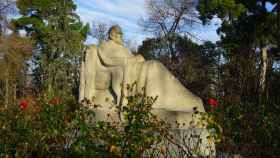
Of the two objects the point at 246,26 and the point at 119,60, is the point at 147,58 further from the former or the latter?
the point at 119,60

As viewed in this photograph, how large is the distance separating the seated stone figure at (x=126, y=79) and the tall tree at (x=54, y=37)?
20.1 meters

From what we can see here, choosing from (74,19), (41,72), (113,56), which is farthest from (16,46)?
(113,56)

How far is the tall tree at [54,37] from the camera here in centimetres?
2870

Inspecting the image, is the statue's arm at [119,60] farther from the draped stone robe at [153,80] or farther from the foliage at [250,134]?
the foliage at [250,134]

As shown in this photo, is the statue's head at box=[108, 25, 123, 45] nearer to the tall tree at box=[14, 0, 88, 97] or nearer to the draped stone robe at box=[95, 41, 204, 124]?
the draped stone robe at box=[95, 41, 204, 124]

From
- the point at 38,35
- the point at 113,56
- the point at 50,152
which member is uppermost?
the point at 38,35

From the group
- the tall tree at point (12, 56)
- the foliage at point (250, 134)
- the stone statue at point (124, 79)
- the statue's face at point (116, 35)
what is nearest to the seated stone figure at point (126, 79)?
the stone statue at point (124, 79)

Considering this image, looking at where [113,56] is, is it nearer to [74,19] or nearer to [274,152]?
[274,152]

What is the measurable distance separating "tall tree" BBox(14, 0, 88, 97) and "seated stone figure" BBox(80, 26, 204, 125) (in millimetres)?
20076

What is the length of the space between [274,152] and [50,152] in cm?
214

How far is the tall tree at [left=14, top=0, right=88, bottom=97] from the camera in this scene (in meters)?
28.7

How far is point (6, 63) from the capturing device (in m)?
27.2

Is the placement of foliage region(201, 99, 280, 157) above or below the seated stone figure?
below

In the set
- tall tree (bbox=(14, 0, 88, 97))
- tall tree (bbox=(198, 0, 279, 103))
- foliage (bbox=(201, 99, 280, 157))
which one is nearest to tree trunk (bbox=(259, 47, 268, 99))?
tall tree (bbox=(198, 0, 279, 103))
